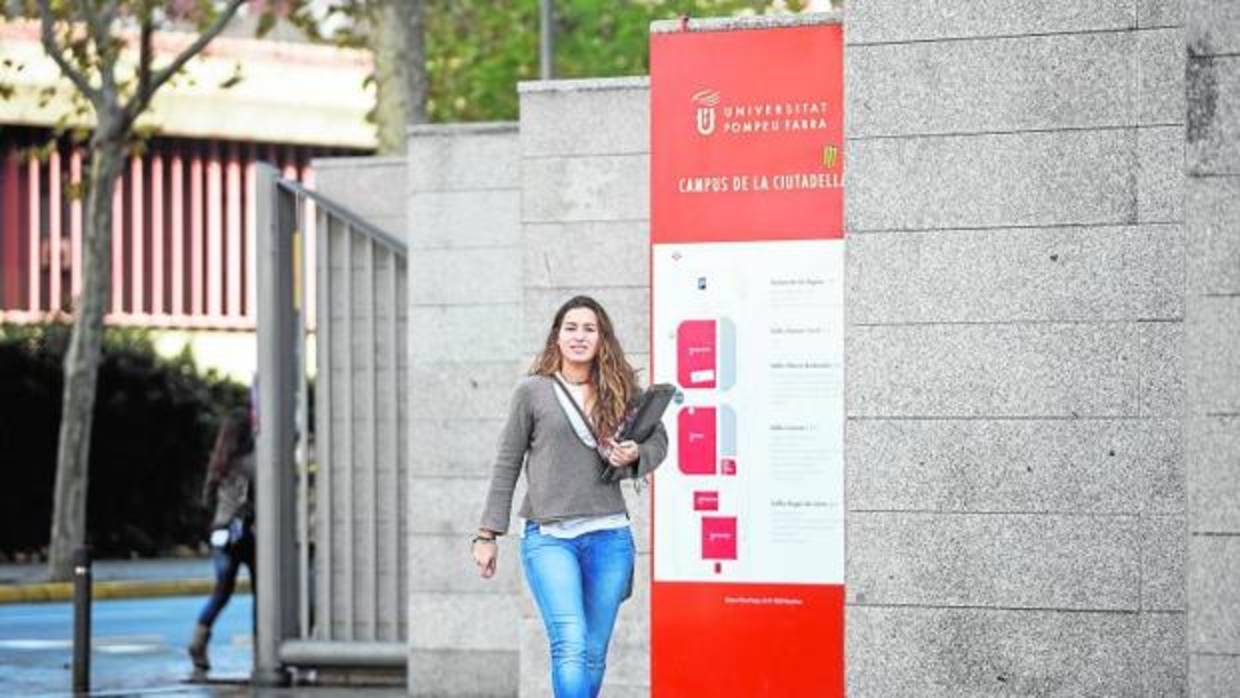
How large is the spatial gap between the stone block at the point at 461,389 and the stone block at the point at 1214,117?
7309 millimetres

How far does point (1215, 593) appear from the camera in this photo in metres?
8.85

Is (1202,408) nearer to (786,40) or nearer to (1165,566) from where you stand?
(1165,566)

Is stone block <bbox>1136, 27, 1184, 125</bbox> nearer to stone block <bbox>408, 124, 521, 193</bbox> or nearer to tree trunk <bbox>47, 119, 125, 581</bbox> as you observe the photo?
stone block <bbox>408, 124, 521, 193</bbox>

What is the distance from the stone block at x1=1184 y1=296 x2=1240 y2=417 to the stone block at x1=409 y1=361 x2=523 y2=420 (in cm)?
720

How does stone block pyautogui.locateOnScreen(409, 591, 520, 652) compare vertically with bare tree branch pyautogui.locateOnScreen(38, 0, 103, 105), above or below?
A: below

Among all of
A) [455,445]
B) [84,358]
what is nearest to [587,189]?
[455,445]

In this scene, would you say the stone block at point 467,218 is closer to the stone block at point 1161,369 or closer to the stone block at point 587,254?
the stone block at point 587,254

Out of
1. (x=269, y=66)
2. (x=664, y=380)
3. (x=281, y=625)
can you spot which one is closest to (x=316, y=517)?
(x=281, y=625)

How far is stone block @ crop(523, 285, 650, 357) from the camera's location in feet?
45.7

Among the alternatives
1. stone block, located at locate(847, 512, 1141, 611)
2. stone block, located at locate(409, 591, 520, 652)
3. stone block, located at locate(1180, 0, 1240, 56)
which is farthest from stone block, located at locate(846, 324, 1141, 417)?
stone block, located at locate(409, 591, 520, 652)

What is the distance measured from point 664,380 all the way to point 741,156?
38.0 inches

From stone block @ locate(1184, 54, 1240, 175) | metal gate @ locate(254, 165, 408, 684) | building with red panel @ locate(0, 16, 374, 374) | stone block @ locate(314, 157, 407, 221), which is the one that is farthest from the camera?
building with red panel @ locate(0, 16, 374, 374)

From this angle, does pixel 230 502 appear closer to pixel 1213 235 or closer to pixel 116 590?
pixel 1213 235

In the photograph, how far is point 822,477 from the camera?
12.4 meters
